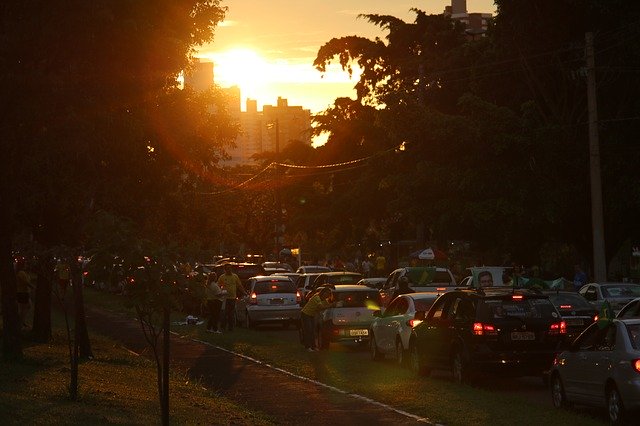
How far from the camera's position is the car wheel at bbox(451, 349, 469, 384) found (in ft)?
73.3

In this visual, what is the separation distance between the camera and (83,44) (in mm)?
24688

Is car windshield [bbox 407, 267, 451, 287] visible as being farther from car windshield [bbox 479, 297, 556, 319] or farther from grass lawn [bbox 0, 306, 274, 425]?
car windshield [bbox 479, 297, 556, 319]

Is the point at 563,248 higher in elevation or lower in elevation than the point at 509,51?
lower

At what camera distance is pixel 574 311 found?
2977cm

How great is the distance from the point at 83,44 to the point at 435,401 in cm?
987

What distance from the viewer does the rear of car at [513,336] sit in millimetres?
21984

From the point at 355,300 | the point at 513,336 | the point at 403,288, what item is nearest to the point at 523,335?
the point at 513,336

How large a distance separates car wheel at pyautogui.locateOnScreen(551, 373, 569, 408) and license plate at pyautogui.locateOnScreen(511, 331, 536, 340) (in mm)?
3062

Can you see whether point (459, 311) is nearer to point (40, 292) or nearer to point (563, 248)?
point (40, 292)

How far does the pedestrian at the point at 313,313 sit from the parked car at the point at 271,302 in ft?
35.9

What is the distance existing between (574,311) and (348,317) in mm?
5431

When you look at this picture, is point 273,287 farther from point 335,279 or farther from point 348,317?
point 348,317

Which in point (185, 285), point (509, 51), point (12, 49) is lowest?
point (185, 285)

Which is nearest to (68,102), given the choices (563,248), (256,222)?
(563,248)
